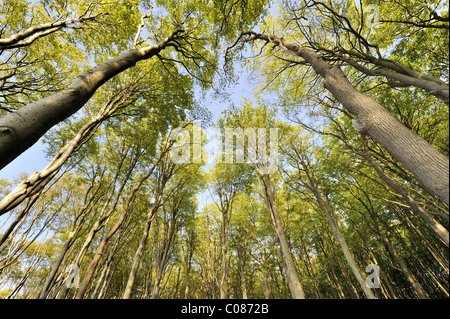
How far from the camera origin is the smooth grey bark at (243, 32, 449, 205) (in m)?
1.65

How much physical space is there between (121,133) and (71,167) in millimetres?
3344

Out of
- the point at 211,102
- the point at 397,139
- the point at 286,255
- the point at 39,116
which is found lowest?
the point at 39,116

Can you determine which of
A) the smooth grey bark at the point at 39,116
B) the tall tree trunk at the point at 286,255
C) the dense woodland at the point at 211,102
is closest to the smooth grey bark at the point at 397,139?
the dense woodland at the point at 211,102

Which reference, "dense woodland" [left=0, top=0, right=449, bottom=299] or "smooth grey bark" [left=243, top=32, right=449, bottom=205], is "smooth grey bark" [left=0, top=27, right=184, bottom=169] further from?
"smooth grey bark" [left=243, top=32, right=449, bottom=205]

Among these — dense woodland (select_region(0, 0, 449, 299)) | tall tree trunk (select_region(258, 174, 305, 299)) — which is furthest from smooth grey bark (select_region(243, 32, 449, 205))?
tall tree trunk (select_region(258, 174, 305, 299))

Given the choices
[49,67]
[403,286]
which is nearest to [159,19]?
[49,67]

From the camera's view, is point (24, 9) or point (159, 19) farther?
point (159, 19)

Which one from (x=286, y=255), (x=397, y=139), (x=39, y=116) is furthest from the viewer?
(x=286, y=255)

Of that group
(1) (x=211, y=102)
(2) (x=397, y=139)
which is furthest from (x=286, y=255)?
(1) (x=211, y=102)

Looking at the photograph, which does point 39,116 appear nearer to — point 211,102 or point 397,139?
point 397,139

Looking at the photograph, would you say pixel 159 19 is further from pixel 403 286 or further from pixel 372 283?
pixel 403 286

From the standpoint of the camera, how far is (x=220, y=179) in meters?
11.6

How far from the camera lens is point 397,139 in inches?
77.7
